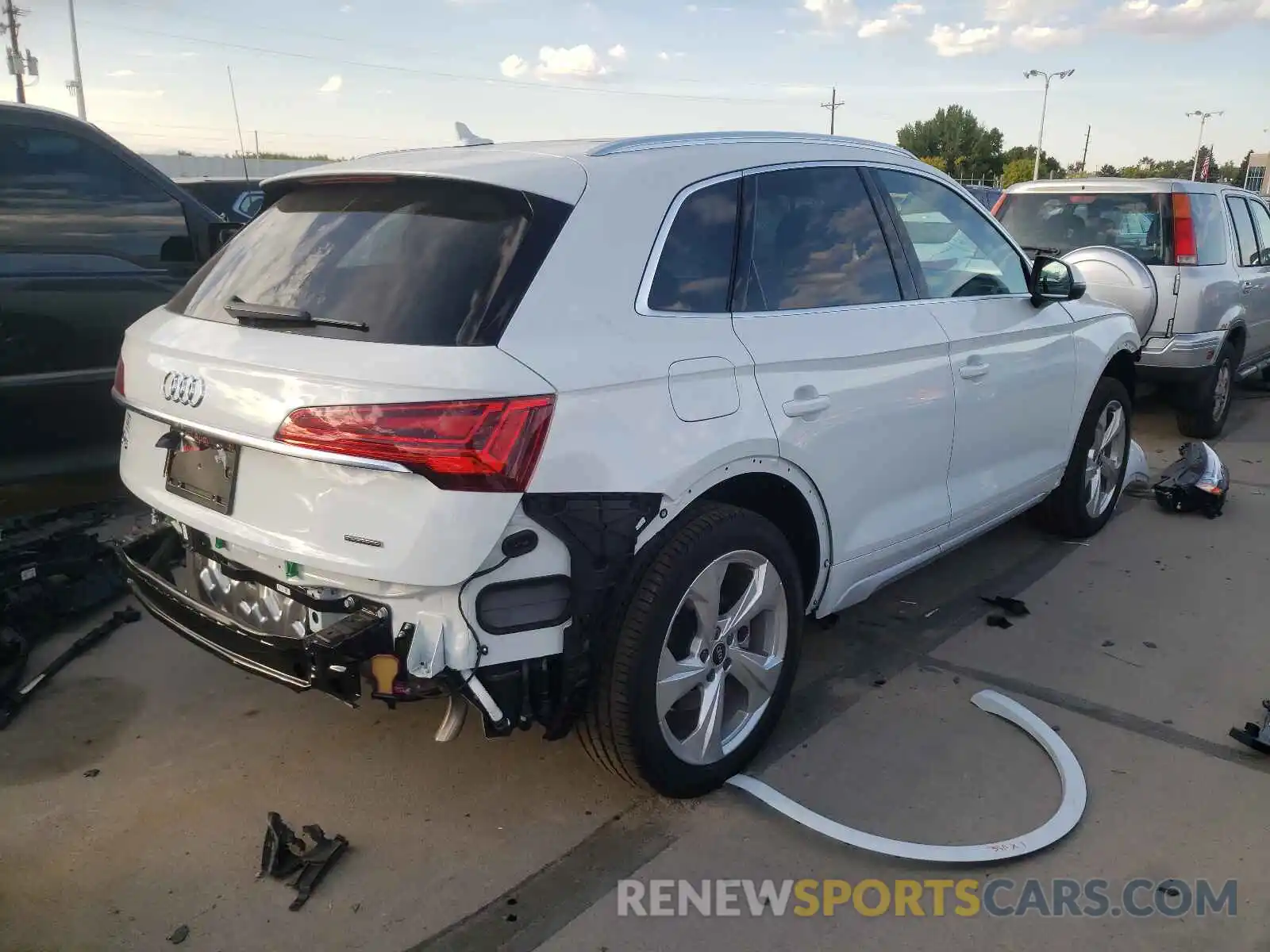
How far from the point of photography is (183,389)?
2594mm

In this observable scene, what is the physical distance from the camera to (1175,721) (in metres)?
3.34

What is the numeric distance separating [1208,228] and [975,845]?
6.18 meters

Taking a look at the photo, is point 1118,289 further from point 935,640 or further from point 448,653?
point 448,653

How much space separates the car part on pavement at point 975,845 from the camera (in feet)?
8.64

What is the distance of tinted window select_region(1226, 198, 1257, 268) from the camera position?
298 inches

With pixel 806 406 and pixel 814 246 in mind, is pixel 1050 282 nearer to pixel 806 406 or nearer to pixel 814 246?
pixel 814 246

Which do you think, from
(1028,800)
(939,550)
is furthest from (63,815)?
(939,550)

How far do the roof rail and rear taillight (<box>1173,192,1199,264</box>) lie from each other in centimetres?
434

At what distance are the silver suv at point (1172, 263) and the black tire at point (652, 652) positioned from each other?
5.23 m

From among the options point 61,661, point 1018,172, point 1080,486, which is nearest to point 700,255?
point 61,661

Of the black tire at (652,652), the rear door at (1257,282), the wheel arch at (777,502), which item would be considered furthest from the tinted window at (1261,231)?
the black tire at (652,652)

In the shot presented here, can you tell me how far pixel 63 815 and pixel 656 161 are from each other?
2583 millimetres

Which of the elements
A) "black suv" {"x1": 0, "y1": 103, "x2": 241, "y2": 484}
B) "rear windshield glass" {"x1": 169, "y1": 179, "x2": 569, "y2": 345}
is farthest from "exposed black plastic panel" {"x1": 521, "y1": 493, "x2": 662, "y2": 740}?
"black suv" {"x1": 0, "y1": 103, "x2": 241, "y2": 484}

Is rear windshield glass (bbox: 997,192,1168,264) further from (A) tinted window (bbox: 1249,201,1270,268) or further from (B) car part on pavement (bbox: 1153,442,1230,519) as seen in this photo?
(B) car part on pavement (bbox: 1153,442,1230,519)
